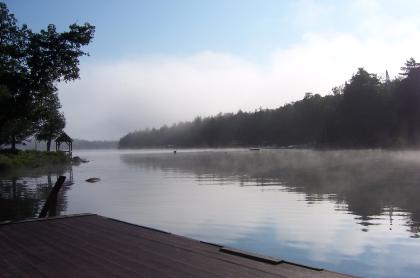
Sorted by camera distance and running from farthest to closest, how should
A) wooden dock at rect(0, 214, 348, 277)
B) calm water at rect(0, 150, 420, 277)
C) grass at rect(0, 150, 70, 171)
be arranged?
1. grass at rect(0, 150, 70, 171)
2. calm water at rect(0, 150, 420, 277)
3. wooden dock at rect(0, 214, 348, 277)

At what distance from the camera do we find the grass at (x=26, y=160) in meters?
56.6

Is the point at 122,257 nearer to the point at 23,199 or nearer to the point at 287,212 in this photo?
the point at 287,212

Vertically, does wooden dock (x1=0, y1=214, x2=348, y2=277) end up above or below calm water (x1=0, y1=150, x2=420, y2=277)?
above

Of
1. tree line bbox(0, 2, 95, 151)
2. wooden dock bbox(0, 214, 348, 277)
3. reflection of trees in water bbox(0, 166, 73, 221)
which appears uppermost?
tree line bbox(0, 2, 95, 151)

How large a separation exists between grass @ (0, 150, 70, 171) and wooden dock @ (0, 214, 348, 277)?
4896 centimetres

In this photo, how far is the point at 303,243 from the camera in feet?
47.6

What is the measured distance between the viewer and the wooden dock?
7.61 m

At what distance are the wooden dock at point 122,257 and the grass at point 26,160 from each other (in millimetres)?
48961

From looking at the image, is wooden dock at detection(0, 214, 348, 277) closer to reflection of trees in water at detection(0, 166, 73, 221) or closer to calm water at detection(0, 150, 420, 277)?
calm water at detection(0, 150, 420, 277)

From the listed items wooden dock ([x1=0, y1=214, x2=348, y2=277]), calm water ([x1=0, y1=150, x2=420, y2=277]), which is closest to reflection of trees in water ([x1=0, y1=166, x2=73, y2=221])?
calm water ([x1=0, y1=150, x2=420, y2=277])

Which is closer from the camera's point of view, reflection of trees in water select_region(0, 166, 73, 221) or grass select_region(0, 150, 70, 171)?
reflection of trees in water select_region(0, 166, 73, 221)

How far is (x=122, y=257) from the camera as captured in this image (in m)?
8.85

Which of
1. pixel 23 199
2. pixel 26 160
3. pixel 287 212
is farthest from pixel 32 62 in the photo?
pixel 26 160

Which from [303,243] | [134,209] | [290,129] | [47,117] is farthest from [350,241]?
[290,129]
